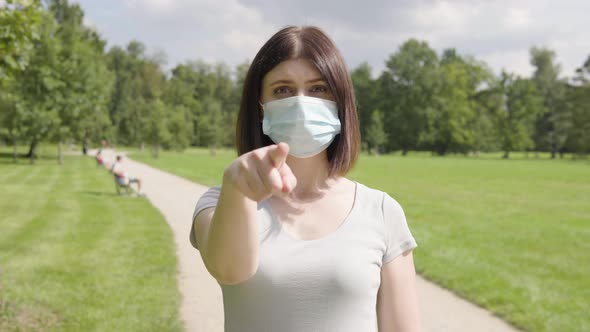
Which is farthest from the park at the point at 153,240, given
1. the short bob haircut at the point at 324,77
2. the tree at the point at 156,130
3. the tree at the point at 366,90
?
the tree at the point at 366,90

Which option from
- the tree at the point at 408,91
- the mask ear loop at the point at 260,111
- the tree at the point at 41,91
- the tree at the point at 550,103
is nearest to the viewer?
the mask ear loop at the point at 260,111

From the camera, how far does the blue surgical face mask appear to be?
1.66 m

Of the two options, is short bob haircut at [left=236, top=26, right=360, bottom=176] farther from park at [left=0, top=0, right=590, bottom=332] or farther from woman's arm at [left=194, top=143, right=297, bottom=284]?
park at [left=0, top=0, right=590, bottom=332]

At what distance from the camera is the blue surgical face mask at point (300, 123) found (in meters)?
1.66

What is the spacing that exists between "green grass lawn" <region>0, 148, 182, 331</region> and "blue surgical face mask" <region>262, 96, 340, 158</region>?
4.02 metres

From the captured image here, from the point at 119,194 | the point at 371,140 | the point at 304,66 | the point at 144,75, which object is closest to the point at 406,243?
the point at 304,66

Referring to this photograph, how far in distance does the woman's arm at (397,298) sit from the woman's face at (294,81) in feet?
2.26

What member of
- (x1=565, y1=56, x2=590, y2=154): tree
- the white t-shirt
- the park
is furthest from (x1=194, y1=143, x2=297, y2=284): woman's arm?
(x1=565, y1=56, x2=590, y2=154): tree

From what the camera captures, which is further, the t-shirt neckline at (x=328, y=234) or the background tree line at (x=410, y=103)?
the background tree line at (x=410, y=103)

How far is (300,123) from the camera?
1.65 meters

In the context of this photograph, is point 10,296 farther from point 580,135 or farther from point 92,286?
point 580,135

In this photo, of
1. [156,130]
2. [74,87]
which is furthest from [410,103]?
[74,87]

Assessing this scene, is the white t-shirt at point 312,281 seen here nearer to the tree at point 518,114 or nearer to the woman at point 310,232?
the woman at point 310,232

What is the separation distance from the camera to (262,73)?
1.78 m
